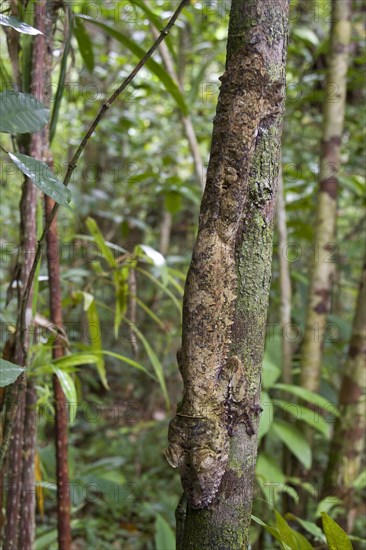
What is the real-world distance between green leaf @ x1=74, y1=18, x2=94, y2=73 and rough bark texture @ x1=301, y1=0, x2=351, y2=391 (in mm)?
825

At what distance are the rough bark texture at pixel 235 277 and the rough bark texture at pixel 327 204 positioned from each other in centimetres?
106

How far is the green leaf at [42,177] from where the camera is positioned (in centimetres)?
65

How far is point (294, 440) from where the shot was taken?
155 cm

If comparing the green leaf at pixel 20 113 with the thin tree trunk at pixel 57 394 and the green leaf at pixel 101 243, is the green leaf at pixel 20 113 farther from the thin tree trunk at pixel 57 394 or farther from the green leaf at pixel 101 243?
the green leaf at pixel 101 243

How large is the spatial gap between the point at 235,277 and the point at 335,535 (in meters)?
0.37

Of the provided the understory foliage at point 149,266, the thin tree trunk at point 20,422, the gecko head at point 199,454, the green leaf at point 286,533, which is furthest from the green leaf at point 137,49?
the green leaf at point 286,533

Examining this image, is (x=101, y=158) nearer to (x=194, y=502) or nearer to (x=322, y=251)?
(x=322, y=251)

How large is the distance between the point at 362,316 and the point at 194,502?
1060mm

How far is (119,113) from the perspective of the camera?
2.71 m

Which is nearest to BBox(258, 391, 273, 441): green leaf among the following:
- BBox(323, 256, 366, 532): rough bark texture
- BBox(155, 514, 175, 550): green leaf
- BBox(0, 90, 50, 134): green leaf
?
BBox(323, 256, 366, 532): rough bark texture

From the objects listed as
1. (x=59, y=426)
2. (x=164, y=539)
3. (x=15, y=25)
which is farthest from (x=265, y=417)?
(x=15, y=25)

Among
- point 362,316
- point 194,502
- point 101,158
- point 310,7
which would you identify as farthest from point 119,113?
point 194,502

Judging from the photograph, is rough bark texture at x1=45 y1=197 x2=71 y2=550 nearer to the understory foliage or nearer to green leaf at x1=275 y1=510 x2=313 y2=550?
the understory foliage

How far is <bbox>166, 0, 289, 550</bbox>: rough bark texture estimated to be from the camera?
66 centimetres
